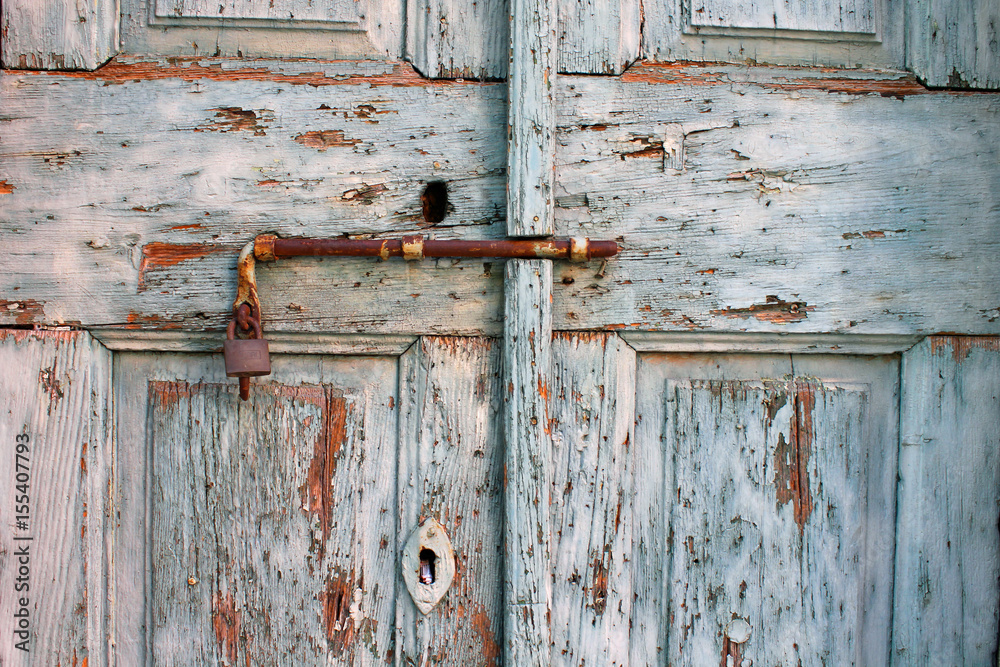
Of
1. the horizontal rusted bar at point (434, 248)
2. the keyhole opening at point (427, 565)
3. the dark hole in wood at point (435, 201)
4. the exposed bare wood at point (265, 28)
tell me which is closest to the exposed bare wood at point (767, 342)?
the horizontal rusted bar at point (434, 248)

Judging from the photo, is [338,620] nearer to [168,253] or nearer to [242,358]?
[242,358]

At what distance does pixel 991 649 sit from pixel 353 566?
0.90 m

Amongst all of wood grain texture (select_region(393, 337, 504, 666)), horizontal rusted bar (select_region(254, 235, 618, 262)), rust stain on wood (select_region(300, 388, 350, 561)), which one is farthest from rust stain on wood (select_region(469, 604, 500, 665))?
horizontal rusted bar (select_region(254, 235, 618, 262))

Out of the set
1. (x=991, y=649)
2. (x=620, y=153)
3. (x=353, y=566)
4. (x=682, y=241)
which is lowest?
(x=991, y=649)

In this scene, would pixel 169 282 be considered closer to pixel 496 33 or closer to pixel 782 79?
pixel 496 33

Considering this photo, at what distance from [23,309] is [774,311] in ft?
3.36

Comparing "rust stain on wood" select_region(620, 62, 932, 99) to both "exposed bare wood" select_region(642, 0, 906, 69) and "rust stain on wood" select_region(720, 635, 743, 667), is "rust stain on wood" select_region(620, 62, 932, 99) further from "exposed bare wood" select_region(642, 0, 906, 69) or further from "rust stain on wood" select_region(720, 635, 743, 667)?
"rust stain on wood" select_region(720, 635, 743, 667)

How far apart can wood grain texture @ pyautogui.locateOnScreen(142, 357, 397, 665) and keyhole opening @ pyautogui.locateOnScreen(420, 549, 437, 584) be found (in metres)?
0.04

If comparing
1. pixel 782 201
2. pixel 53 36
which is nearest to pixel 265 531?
pixel 53 36

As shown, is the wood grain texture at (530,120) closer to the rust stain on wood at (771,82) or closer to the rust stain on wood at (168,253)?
the rust stain on wood at (771,82)

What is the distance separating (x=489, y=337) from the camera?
824 millimetres

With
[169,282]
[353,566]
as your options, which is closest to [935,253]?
[353,566]

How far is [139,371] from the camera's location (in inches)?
33.0

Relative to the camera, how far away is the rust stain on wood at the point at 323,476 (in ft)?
2.72
